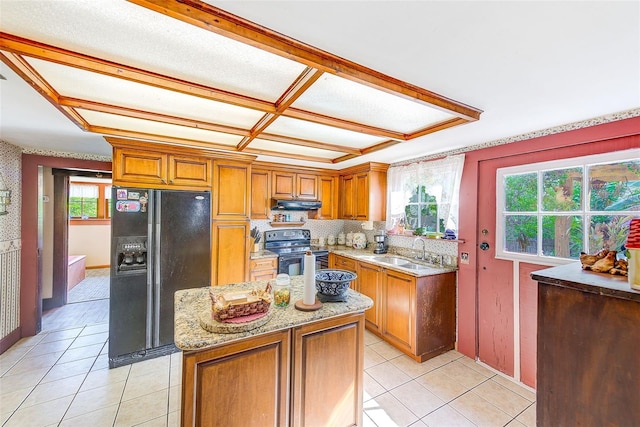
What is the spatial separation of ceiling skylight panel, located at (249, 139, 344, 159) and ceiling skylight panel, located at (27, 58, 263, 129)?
63 cm

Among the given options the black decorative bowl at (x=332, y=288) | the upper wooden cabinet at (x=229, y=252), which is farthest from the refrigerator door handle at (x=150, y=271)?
the black decorative bowl at (x=332, y=288)

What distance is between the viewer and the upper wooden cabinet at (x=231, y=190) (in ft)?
10.1

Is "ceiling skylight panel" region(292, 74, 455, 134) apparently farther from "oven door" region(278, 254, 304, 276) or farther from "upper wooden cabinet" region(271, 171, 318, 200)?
"oven door" region(278, 254, 304, 276)

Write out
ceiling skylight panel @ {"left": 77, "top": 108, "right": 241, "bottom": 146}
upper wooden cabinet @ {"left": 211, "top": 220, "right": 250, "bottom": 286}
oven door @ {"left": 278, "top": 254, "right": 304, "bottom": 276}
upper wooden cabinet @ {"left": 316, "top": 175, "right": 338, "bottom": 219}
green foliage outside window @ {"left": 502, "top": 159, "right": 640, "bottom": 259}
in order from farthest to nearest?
upper wooden cabinet @ {"left": 316, "top": 175, "right": 338, "bottom": 219}, oven door @ {"left": 278, "top": 254, "right": 304, "bottom": 276}, upper wooden cabinet @ {"left": 211, "top": 220, "right": 250, "bottom": 286}, ceiling skylight panel @ {"left": 77, "top": 108, "right": 241, "bottom": 146}, green foliage outside window @ {"left": 502, "top": 159, "right": 640, "bottom": 259}

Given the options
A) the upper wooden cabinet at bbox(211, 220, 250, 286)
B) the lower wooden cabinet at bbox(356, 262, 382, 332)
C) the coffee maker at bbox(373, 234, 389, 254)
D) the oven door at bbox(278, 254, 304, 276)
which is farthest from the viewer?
the coffee maker at bbox(373, 234, 389, 254)

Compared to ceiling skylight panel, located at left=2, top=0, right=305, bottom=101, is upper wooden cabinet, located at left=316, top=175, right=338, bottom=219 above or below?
below

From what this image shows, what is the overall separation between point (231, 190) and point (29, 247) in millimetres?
2553

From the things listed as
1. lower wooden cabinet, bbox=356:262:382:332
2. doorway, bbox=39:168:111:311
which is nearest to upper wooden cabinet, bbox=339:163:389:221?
lower wooden cabinet, bbox=356:262:382:332

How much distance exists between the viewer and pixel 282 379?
1455mm

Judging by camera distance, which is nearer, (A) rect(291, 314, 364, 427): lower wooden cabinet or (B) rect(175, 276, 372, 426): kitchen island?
(B) rect(175, 276, 372, 426): kitchen island

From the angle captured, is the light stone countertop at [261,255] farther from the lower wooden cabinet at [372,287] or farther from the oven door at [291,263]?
the lower wooden cabinet at [372,287]

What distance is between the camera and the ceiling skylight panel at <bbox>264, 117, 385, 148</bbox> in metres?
2.17

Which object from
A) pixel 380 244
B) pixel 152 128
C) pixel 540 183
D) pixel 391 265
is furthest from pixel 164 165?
pixel 540 183

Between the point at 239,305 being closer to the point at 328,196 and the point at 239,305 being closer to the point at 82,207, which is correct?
the point at 328,196
